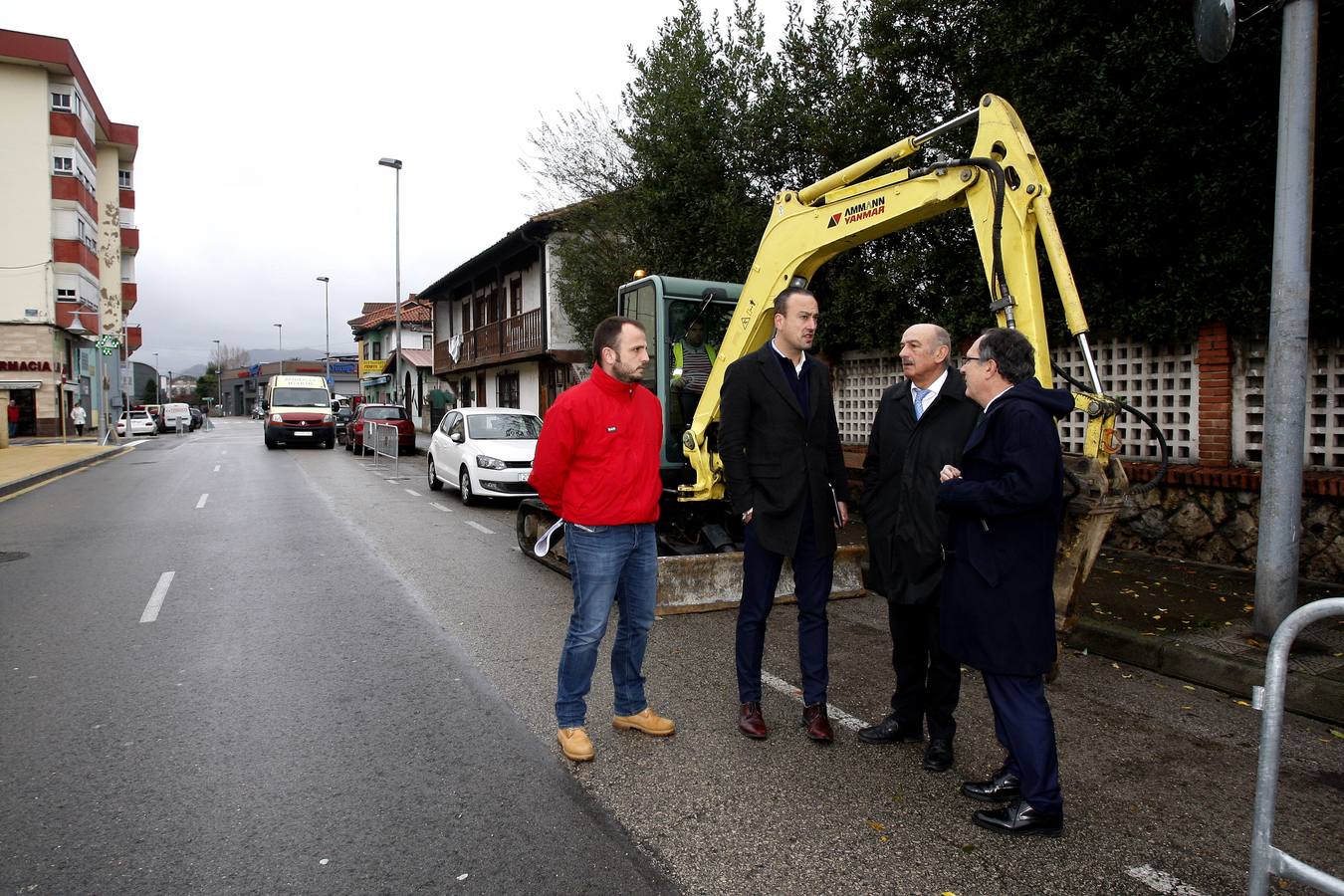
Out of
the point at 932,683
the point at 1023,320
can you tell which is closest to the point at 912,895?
the point at 932,683

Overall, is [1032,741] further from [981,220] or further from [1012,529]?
[981,220]

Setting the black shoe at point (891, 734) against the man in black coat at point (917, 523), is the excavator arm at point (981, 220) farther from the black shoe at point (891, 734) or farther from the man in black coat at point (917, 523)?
the black shoe at point (891, 734)

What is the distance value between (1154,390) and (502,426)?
985 cm

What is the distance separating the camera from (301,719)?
447cm

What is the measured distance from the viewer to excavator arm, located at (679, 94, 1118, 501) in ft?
16.8

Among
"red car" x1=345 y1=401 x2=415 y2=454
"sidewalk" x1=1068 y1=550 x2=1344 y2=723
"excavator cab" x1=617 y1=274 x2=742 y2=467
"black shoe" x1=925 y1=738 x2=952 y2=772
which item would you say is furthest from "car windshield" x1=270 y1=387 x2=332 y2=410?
"black shoe" x1=925 y1=738 x2=952 y2=772

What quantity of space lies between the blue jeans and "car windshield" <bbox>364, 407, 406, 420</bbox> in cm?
2402

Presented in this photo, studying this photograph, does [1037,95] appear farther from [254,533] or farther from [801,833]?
[254,533]

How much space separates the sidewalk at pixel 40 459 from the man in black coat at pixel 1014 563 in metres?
17.3

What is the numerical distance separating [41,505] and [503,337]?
16.5 meters

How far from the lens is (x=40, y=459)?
72.7 feet

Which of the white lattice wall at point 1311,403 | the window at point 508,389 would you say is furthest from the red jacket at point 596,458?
the window at point 508,389

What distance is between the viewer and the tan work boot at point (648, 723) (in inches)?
166

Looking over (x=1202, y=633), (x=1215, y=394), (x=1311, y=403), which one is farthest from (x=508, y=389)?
(x=1202, y=633)
